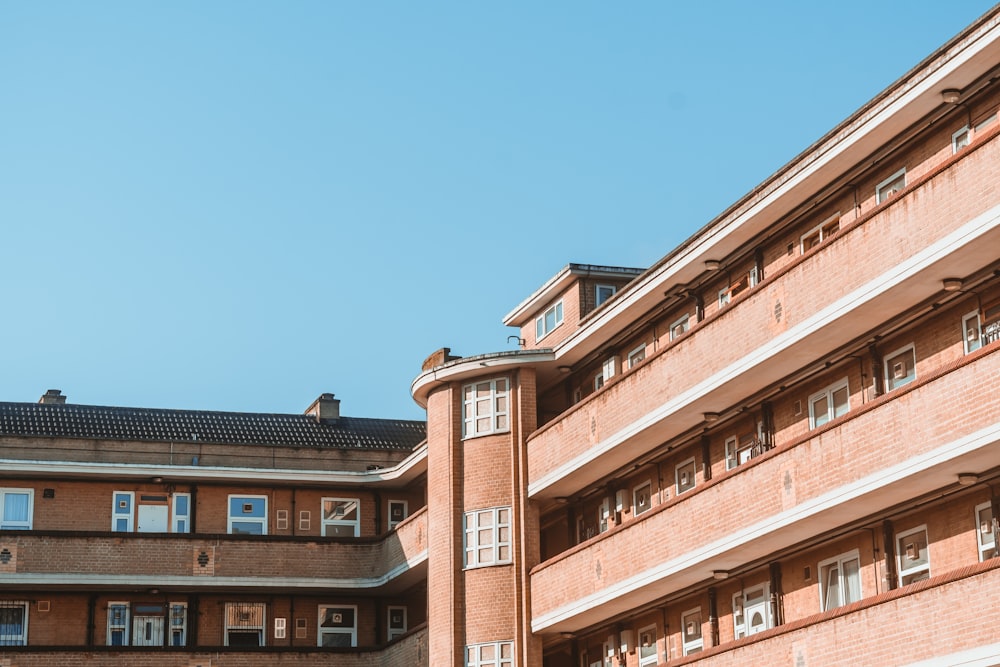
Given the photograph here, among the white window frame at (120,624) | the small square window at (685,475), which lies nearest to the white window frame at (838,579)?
the small square window at (685,475)

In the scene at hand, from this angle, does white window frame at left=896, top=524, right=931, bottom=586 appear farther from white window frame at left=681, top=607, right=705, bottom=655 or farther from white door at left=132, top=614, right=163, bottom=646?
white door at left=132, top=614, right=163, bottom=646

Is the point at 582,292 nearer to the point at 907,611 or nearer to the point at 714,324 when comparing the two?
the point at 714,324

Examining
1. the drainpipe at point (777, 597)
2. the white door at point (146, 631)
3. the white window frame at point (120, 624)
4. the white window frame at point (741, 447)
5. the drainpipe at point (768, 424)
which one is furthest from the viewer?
the white door at point (146, 631)

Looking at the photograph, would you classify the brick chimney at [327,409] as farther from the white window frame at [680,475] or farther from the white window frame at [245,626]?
the white window frame at [680,475]

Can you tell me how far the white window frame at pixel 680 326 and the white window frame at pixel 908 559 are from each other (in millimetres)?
8655

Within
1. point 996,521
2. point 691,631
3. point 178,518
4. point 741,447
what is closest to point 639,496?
point 691,631

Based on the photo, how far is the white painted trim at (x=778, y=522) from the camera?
2544cm

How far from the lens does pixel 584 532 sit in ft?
134

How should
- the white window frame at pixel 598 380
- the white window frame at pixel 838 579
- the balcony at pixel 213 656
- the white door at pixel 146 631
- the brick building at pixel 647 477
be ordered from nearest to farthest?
the brick building at pixel 647 477
the white window frame at pixel 838 579
the white window frame at pixel 598 380
the balcony at pixel 213 656
the white door at pixel 146 631

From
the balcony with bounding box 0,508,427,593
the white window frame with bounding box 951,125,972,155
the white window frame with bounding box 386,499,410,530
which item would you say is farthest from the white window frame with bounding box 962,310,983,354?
the white window frame with bounding box 386,499,410,530

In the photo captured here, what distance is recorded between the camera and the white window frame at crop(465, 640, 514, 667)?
3938cm

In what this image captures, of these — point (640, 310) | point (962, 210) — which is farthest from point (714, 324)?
point (962, 210)

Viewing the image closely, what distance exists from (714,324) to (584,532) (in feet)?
31.2

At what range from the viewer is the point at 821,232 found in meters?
32.4
